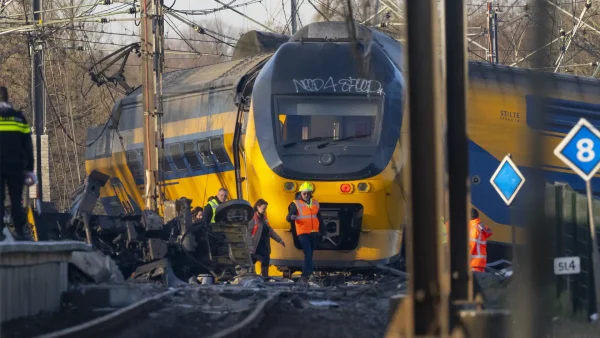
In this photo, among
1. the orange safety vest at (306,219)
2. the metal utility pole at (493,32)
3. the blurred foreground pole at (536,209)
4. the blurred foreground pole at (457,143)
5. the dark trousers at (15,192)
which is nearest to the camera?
the blurred foreground pole at (536,209)

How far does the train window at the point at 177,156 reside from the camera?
844 inches

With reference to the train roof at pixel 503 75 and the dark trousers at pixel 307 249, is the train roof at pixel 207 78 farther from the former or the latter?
the train roof at pixel 503 75

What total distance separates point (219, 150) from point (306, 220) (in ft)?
11.7

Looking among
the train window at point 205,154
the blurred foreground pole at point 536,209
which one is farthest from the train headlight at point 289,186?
the blurred foreground pole at point 536,209

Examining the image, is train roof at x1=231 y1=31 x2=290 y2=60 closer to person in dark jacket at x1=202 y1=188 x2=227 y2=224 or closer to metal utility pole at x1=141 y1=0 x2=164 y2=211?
metal utility pole at x1=141 y1=0 x2=164 y2=211

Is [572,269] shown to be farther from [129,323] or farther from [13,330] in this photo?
[13,330]

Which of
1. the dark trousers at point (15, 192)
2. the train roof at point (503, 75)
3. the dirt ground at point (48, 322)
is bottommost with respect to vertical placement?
the dirt ground at point (48, 322)

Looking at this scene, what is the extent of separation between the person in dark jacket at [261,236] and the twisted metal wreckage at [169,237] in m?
0.13

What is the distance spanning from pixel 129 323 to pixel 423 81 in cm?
465

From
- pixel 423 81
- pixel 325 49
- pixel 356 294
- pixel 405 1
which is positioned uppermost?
pixel 325 49

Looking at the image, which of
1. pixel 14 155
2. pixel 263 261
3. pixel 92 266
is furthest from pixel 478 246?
pixel 14 155

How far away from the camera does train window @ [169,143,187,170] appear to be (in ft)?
70.3

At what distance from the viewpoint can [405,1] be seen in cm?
614

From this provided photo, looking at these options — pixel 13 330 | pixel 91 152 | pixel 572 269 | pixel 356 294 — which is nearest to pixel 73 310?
pixel 13 330
